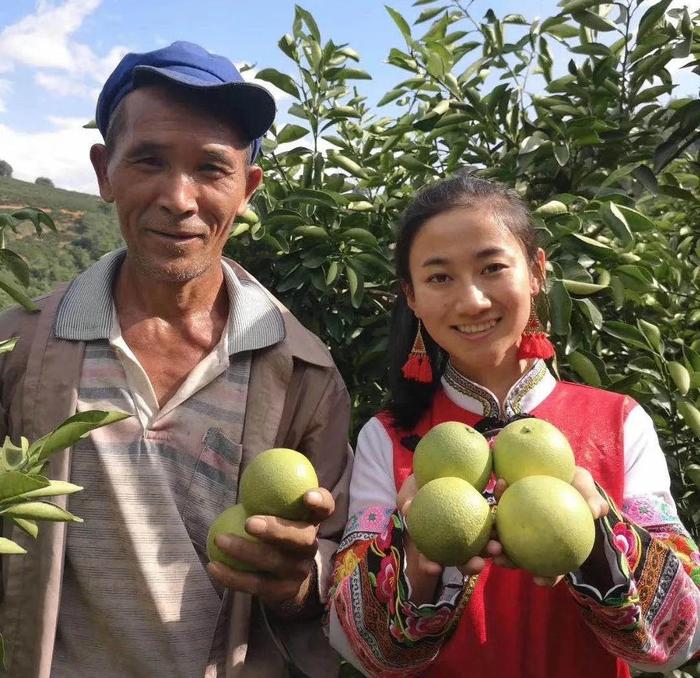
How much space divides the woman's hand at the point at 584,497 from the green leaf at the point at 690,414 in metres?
0.76

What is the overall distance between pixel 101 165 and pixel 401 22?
120cm

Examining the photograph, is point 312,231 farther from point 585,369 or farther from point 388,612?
point 388,612

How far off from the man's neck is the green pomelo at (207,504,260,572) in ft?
1.72

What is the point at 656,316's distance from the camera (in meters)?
2.19

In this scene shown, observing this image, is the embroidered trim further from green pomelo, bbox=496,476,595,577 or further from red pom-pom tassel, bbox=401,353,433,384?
→ green pomelo, bbox=496,476,595,577

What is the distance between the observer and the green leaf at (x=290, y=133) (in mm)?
2312

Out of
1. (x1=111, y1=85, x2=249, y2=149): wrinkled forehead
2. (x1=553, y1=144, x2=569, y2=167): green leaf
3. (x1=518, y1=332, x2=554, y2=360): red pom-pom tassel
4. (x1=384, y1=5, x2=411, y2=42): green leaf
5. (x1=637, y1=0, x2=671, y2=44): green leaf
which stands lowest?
(x1=518, y1=332, x2=554, y2=360): red pom-pom tassel

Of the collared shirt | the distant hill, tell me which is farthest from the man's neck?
the distant hill

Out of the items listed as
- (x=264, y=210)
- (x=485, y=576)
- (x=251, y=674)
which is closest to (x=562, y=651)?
(x=485, y=576)

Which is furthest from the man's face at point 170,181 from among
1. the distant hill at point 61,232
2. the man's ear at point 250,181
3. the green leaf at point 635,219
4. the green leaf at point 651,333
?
the distant hill at point 61,232

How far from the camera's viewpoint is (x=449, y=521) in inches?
43.2

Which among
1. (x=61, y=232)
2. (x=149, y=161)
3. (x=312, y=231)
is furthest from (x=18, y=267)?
(x=61, y=232)

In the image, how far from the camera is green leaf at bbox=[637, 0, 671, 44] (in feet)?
6.64

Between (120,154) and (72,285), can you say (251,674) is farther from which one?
(120,154)
